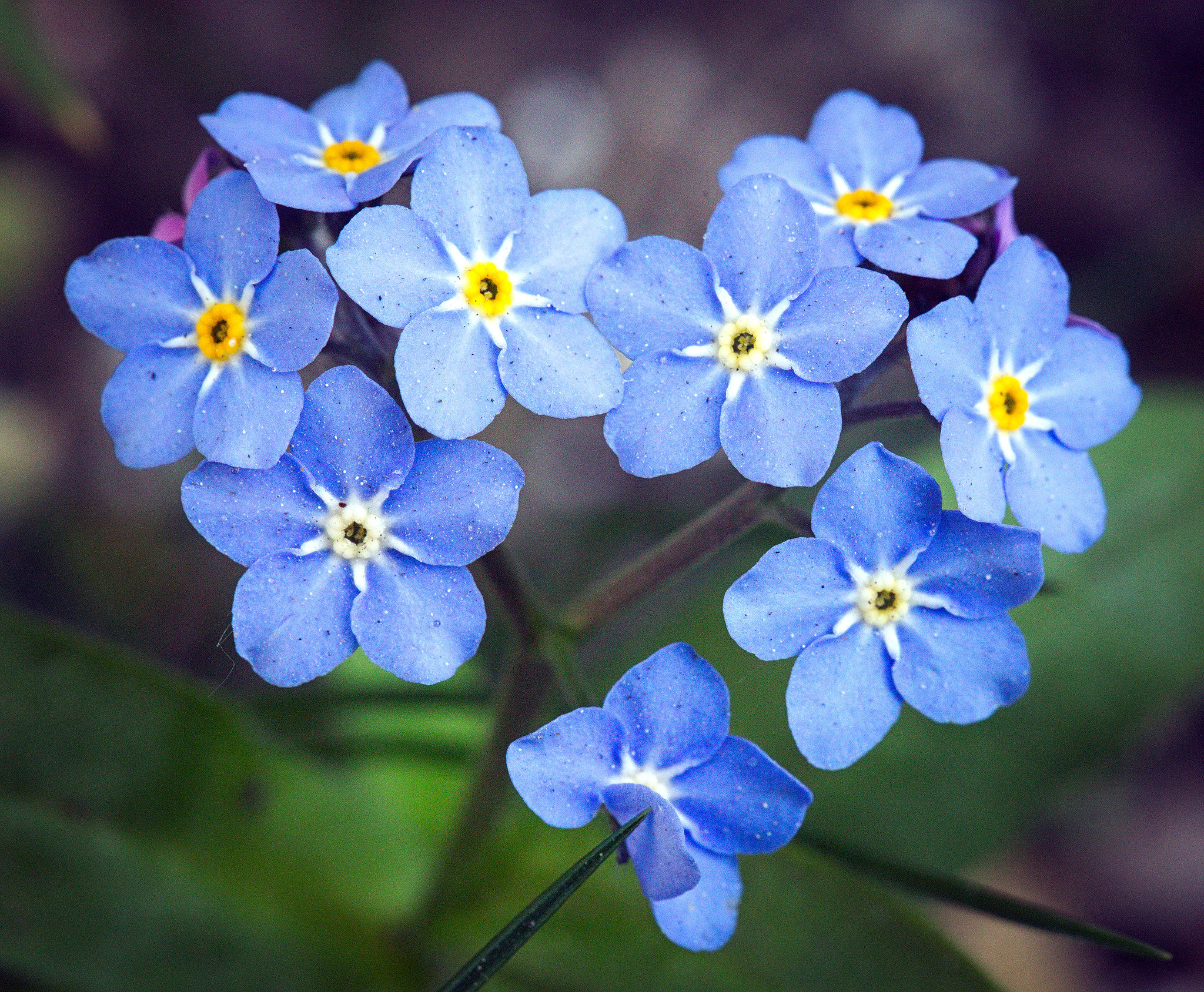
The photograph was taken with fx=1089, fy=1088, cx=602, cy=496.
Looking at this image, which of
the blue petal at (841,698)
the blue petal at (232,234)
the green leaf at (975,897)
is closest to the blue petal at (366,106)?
the blue petal at (232,234)

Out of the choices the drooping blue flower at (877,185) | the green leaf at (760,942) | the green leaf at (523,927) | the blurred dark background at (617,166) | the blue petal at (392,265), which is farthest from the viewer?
the blurred dark background at (617,166)

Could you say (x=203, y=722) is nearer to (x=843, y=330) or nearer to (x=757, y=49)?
(x=843, y=330)

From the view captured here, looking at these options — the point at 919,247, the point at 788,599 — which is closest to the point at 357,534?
the point at 788,599

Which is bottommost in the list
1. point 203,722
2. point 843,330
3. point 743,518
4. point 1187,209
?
point 203,722

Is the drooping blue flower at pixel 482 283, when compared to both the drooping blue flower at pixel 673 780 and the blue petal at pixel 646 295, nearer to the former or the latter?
the blue petal at pixel 646 295

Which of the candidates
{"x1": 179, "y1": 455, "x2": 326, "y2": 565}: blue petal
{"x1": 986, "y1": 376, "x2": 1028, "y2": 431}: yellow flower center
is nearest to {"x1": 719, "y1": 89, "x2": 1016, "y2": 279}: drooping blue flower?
{"x1": 986, "y1": 376, "x2": 1028, "y2": 431}: yellow flower center

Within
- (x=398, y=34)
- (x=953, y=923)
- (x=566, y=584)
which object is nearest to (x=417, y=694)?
(x=566, y=584)

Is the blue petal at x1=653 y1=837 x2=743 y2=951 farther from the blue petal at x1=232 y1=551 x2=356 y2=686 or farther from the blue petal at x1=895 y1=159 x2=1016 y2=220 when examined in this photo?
the blue petal at x1=895 y1=159 x2=1016 y2=220
